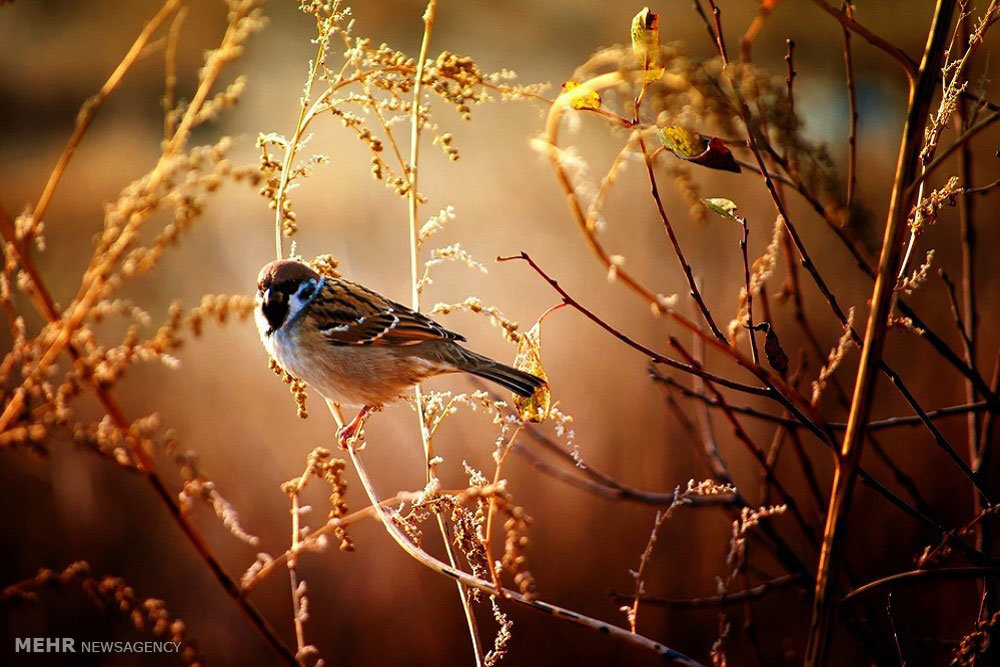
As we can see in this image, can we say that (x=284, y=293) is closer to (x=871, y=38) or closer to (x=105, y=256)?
(x=105, y=256)

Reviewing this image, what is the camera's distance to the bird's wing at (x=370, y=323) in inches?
82.3

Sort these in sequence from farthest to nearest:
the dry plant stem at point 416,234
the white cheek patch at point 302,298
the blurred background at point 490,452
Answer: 1. the blurred background at point 490,452
2. the white cheek patch at point 302,298
3. the dry plant stem at point 416,234

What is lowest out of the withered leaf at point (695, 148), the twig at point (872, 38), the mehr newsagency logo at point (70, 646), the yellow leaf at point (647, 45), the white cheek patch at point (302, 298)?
the mehr newsagency logo at point (70, 646)

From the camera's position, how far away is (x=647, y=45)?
0.76 metres

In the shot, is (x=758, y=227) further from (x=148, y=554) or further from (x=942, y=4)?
(x=942, y=4)

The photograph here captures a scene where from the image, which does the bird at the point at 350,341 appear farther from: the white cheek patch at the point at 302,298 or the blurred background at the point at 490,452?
the blurred background at the point at 490,452

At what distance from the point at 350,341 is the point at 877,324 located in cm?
157

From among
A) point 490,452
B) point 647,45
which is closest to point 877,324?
point 647,45

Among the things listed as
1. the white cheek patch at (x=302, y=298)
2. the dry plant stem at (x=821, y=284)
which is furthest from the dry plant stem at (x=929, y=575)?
the white cheek patch at (x=302, y=298)

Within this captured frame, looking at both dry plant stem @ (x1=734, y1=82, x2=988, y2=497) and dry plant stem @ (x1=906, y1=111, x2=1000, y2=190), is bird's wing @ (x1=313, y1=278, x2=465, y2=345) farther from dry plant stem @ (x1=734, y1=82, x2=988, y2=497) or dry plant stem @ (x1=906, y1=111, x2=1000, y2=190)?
dry plant stem @ (x1=906, y1=111, x2=1000, y2=190)

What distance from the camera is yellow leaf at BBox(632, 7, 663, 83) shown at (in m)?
0.75

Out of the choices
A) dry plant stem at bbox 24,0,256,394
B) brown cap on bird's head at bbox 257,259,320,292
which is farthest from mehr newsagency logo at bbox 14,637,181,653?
dry plant stem at bbox 24,0,256,394

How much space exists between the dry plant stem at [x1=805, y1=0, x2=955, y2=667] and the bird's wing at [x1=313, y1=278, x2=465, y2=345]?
4.74 feet

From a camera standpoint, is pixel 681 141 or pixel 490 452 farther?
pixel 490 452
